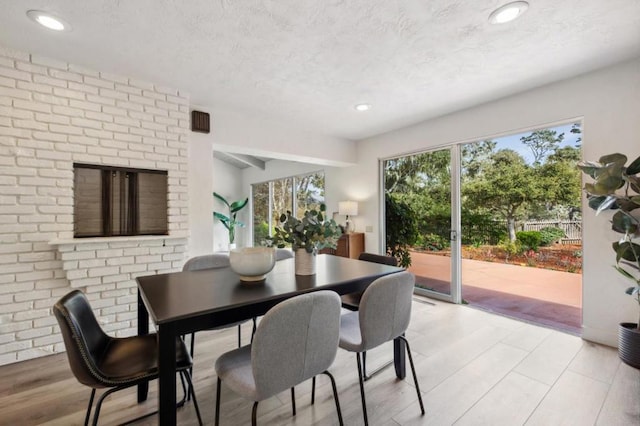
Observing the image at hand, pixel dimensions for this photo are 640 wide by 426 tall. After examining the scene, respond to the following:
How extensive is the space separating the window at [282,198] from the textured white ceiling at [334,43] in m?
2.93

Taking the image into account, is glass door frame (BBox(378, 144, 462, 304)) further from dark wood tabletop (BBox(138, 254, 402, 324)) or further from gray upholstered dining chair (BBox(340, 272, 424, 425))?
gray upholstered dining chair (BBox(340, 272, 424, 425))

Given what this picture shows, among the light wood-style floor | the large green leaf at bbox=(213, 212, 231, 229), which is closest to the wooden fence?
the light wood-style floor

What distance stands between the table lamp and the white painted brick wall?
2.76 m

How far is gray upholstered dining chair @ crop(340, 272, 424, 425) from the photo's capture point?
152 centimetres

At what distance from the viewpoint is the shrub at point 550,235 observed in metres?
3.05

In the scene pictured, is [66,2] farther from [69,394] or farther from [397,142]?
[397,142]

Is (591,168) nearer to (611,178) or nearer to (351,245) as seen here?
(611,178)

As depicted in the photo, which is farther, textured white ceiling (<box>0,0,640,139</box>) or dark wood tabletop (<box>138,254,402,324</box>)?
textured white ceiling (<box>0,0,640,139</box>)

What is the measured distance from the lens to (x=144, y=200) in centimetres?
301

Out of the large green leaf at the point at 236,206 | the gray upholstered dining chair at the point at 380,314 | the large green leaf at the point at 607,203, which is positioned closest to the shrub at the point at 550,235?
the large green leaf at the point at 607,203

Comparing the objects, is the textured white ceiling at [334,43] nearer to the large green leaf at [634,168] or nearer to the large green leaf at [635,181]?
the large green leaf at [634,168]

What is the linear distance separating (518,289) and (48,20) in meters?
5.15

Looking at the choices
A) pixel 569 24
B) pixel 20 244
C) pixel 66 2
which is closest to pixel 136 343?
pixel 20 244

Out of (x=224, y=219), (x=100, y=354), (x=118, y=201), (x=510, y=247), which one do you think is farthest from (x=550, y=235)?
(x=224, y=219)
